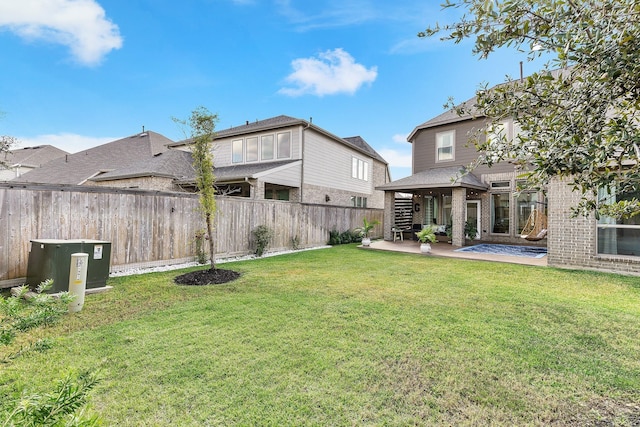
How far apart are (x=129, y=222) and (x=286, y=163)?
27.2ft

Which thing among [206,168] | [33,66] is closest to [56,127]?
[33,66]

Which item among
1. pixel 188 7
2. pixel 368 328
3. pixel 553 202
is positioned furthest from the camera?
pixel 188 7

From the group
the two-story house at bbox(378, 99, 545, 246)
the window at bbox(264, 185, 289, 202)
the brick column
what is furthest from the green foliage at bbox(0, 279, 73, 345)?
the window at bbox(264, 185, 289, 202)

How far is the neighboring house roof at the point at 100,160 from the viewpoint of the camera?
21344 millimetres

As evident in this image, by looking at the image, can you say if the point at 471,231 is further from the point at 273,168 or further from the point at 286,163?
the point at 273,168

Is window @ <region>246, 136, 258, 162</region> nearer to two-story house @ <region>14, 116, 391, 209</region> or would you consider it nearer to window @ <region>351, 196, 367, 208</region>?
two-story house @ <region>14, 116, 391, 209</region>

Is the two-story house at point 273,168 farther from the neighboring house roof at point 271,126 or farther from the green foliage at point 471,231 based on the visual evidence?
the green foliage at point 471,231

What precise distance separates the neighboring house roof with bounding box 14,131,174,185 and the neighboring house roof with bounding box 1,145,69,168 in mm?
1942

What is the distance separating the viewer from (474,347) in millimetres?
3404

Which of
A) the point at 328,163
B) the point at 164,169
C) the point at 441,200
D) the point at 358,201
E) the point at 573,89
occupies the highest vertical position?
the point at 328,163

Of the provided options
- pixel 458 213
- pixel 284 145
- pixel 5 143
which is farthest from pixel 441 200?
pixel 5 143

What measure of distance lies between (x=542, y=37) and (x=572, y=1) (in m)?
0.20

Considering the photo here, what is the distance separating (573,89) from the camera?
1.72 metres

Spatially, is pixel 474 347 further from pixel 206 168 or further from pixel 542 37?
pixel 206 168
